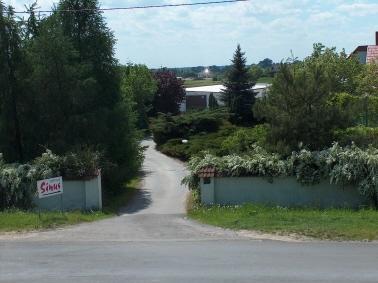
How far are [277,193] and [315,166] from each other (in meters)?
1.72

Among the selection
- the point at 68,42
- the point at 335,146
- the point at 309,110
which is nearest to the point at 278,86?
the point at 309,110

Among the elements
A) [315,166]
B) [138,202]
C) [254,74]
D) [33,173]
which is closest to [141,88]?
[254,74]

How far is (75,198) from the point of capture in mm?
23969

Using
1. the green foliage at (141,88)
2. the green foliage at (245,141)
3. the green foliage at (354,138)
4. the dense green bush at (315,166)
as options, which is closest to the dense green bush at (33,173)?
the dense green bush at (315,166)

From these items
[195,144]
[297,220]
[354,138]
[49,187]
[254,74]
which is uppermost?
[254,74]

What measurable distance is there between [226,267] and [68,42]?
785 inches

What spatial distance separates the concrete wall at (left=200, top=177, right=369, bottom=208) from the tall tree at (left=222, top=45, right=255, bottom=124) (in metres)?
35.4

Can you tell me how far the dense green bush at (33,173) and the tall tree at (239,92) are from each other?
34858mm

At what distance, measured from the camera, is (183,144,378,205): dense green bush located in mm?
21422

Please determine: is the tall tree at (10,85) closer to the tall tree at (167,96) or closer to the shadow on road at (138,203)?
the shadow on road at (138,203)

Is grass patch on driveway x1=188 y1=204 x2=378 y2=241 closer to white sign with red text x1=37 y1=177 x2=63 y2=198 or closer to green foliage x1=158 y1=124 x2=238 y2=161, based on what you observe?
white sign with red text x1=37 y1=177 x2=63 y2=198

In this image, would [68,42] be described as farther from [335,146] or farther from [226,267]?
[226,267]

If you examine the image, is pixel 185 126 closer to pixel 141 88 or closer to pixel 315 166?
pixel 141 88

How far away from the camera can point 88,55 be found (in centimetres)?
3106
